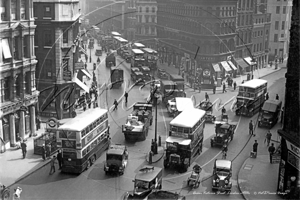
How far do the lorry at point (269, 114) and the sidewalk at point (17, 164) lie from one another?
85.2ft

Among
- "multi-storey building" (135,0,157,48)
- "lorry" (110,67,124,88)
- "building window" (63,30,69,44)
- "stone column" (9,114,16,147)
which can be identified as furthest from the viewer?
"multi-storey building" (135,0,157,48)

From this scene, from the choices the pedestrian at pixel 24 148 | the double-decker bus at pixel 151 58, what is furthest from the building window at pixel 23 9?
the double-decker bus at pixel 151 58

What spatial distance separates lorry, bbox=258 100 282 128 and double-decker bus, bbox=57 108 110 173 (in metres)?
22.1

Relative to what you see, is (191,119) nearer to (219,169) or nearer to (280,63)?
(219,169)

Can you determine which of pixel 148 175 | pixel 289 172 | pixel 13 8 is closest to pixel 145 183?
pixel 148 175

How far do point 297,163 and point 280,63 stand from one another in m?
66.8

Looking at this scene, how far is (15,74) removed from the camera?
147ft

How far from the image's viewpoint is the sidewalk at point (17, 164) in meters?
38.2

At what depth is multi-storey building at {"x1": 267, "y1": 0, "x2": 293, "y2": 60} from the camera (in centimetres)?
9431

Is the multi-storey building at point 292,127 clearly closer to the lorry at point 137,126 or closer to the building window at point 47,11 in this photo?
the lorry at point 137,126

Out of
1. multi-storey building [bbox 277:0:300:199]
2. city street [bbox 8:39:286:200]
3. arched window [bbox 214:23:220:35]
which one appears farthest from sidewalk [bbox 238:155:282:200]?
arched window [bbox 214:23:220:35]

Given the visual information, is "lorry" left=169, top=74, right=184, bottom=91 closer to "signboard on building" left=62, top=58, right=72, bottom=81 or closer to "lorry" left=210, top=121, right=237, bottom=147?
"signboard on building" left=62, top=58, right=72, bottom=81

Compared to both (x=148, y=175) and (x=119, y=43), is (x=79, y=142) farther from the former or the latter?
(x=119, y=43)

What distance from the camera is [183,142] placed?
4062 centimetres
